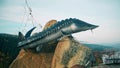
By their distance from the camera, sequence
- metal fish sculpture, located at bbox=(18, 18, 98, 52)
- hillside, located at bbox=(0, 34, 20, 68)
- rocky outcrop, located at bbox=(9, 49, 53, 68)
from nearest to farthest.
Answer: metal fish sculpture, located at bbox=(18, 18, 98, 52), rocky outcrop, located at bbox=(9, 49, 53, 68), hillside, located at bbox=(0, 34, 20, 68)

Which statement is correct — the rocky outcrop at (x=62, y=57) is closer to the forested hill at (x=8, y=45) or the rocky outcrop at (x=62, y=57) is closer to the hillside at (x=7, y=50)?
the hillside at (x=7, y=50)

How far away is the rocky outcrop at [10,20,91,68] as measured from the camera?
895 cm

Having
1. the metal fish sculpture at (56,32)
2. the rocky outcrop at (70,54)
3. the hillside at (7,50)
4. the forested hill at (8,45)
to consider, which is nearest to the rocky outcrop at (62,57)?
the rocky outcrop at (70,54)

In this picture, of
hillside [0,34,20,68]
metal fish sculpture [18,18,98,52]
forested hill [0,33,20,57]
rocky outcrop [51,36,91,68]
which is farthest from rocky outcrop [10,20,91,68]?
forested hill [0,33,20,57]

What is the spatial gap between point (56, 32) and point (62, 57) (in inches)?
54.5

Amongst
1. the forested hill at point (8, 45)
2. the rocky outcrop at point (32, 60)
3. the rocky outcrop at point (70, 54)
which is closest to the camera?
the rocky outcrop at point (70, 54)

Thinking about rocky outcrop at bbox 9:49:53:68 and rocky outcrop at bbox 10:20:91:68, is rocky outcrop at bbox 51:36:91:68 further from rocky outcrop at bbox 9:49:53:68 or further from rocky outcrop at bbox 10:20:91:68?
rocky outcrop at bbox 9:49:53:68

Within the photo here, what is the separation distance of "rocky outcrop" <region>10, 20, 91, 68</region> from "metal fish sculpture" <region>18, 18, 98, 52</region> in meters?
0.45

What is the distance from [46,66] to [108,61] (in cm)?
460

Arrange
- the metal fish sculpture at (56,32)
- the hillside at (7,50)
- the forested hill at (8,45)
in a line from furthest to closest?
1. the forested hill at (8,45)
2. the hillside at (7,50)
3. the metal fish sculpture at (56,32)

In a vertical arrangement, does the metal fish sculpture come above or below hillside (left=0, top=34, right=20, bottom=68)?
above

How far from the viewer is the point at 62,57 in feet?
31.3

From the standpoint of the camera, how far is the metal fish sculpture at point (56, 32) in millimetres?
9383

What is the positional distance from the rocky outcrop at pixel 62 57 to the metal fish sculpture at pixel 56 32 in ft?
1.46
